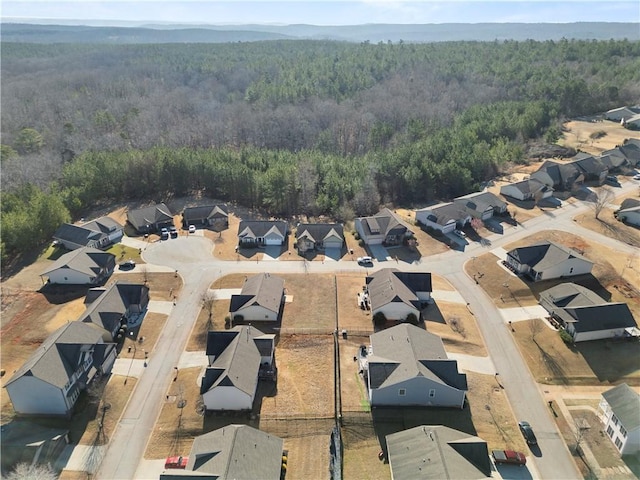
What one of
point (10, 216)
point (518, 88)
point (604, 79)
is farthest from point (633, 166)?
point (10, 216)

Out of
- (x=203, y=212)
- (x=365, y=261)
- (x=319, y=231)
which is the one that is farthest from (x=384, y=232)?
(x=203, y=212)

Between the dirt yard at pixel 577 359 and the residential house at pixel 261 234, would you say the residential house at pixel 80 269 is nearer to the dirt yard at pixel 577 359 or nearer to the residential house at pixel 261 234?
the residential house at pixel 261 234

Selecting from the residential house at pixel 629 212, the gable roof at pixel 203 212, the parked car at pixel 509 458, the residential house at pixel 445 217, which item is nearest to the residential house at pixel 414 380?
the parked car at pixel 509 458

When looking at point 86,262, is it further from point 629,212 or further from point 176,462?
point 629,212

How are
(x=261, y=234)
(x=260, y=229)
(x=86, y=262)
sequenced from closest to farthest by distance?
(x=86, y=262) → (x=261, y=234) → (x=260, y=229)

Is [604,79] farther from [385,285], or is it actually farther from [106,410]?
[106,410]

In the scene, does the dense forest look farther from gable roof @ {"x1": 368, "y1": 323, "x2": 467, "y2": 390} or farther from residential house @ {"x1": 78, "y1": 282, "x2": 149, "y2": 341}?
gable roof @ {"x1": 368, "y1": 323, "x2": 467, "y2": 390}

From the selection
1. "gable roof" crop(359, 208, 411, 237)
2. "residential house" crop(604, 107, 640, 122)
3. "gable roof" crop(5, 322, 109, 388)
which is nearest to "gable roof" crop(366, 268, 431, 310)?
"gable roof" crop(359, 208, 411, 237)

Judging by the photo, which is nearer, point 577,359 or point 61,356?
point 61,356
